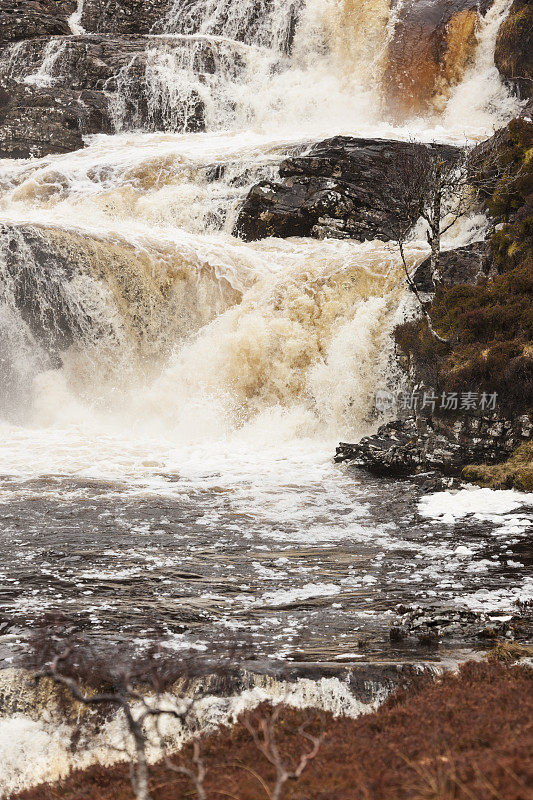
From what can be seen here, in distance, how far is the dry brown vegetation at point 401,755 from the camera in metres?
2.43

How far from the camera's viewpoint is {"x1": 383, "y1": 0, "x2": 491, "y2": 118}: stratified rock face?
25031 millimetres

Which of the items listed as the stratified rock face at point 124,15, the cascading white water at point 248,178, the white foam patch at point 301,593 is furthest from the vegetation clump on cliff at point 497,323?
the stratified rock face at point 124,15

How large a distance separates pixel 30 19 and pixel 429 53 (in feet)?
66.9

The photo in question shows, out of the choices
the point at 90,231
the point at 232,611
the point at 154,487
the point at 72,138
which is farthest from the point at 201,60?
the point at 232,611

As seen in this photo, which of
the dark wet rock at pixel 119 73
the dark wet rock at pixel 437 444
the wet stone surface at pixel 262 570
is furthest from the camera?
the dark wet rock at pixel 119 73

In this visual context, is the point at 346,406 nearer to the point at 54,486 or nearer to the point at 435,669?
the point at 54,486

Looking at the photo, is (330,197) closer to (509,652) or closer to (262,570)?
(262,570)

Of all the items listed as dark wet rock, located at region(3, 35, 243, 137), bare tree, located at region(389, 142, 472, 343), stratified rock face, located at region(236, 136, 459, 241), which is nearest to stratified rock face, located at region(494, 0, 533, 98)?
Result: stratified rock face, located at region(236, 136, 459, 241)

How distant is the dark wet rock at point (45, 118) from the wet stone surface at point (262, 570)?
19694 mm

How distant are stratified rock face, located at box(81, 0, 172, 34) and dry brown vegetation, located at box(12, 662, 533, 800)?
3714cm

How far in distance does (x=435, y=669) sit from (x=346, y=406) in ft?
30.7

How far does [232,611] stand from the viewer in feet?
19.0

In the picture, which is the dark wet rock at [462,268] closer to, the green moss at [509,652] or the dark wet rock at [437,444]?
the dark wet rock at [437,444]

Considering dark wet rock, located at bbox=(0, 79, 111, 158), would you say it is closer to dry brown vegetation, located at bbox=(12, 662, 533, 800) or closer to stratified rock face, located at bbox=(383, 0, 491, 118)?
stratified rock face, located at bbox=(383, 0, 491, 118)
